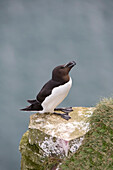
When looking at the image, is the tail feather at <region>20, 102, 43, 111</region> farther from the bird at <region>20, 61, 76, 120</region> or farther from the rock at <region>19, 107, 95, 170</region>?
the rock at <region>19, 107, 95, 170</region>

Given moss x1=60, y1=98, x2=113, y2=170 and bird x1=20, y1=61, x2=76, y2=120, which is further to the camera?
bird x1=20, y1=61, x2=76, y2=120

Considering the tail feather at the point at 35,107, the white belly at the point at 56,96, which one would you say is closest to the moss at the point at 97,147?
the white belly at the point at 56,96

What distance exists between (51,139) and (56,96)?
574mm

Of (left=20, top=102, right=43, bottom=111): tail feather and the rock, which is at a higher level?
(left=20, top=102, right=43, bottom=111): tail feather

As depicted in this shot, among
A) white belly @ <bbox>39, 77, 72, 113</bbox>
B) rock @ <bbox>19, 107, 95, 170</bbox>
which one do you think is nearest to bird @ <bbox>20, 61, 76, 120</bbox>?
white belly @ <bbox>39, 77, 72, 113</bbox>

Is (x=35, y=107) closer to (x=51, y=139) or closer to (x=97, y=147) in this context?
(x=51, y=139)

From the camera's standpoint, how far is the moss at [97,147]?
4.11 m

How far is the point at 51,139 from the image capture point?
4449mm

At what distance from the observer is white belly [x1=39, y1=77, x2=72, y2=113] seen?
4555 mm

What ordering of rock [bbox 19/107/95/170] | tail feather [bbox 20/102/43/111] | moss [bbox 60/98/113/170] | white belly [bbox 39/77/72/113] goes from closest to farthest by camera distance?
moss [bbox 60/98/113/170], rock [bbox 19/107/95/170], white belly [bbox 39/77/72/113], tail feather [bbox 20/102/43/111]

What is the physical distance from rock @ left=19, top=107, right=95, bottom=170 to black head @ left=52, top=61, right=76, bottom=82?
0.60 meters

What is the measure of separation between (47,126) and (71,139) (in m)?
0.50

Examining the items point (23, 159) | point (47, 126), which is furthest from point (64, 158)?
point (23, 159)

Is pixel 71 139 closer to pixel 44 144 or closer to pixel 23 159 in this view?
pixel 44 144
